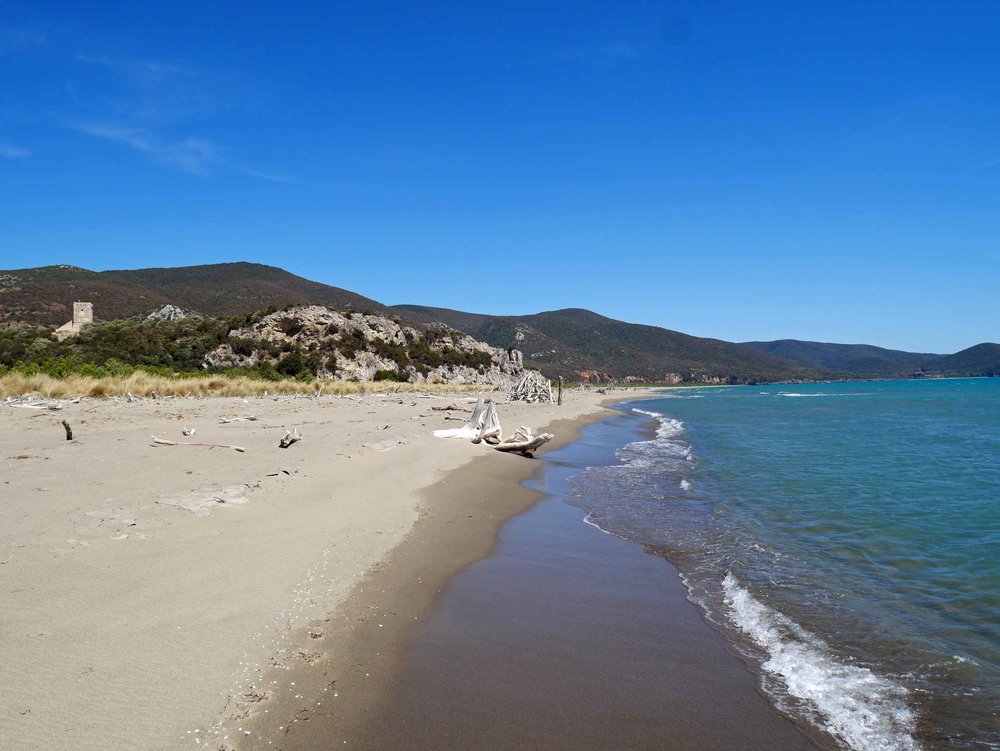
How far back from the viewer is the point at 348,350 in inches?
1983

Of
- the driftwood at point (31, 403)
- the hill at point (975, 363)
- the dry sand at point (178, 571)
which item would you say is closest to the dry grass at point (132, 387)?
the driftwood at point (31, 403)

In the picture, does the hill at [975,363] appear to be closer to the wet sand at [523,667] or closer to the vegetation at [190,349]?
the vegetation at [190,349]

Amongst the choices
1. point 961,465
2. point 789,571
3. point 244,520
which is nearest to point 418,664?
point 244,520

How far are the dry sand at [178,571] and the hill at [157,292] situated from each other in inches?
2079

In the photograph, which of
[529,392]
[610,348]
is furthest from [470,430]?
[610,348]

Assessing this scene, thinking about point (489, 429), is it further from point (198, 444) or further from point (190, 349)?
point (190, 349)

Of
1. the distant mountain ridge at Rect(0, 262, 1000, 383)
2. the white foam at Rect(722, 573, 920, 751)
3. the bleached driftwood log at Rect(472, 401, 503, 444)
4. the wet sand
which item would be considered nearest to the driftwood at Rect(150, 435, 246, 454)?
the wet sand

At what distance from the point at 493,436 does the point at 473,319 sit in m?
134

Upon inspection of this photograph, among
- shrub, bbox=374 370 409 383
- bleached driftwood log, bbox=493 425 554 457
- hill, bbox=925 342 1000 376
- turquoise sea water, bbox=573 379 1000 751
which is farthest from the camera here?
hill, bbox=925 342 1000 376

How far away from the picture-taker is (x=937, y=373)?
620ft

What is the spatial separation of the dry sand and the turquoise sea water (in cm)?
285

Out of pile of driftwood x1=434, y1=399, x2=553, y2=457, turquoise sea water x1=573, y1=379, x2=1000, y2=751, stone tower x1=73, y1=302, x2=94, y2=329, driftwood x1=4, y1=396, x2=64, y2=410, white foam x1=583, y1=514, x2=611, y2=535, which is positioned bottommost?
white foam x1=583, y1=514, x2=611, y2=535

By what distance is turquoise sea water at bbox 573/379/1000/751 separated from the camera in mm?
4109

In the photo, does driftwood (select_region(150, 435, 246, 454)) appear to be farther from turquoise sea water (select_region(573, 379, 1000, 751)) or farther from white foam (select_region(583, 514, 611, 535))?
turquoise sea water (select_region(573, 379, 1000, 751))
